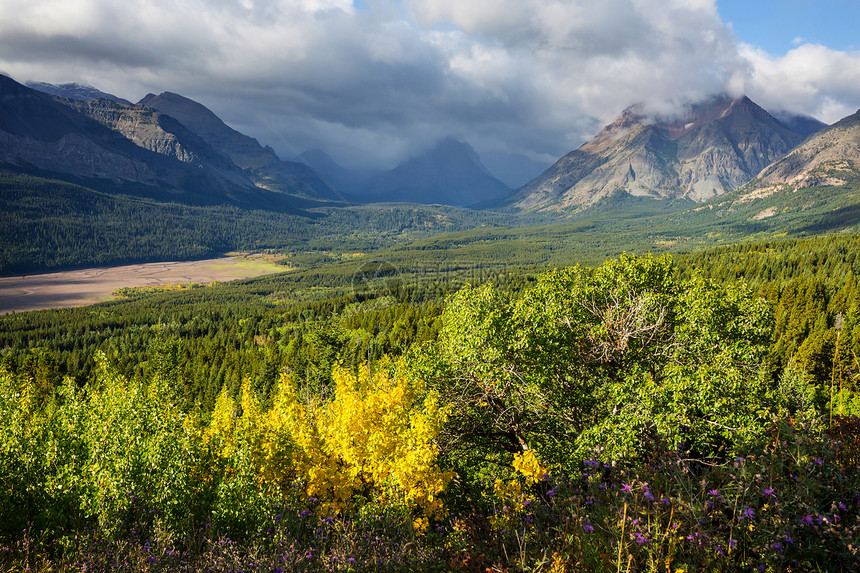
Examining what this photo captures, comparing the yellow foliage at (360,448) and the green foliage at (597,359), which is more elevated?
the green foliage at (597,359)

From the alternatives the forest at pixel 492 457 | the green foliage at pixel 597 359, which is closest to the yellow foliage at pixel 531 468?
the forest at pixel 492 457

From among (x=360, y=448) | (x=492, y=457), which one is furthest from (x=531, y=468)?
(x=492, y=457)

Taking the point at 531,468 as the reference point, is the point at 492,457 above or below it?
below

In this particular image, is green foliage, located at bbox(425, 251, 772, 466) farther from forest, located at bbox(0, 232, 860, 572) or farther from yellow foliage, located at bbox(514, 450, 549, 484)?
yellow foliage, located at bbox(514, 450, 549, 484)

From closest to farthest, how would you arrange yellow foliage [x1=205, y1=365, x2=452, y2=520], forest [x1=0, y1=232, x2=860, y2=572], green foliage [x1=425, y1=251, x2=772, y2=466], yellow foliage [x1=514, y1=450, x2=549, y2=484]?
forest [x1=0, y1=232, x2=860, y2=572] → yellow foliage [x1=514, y1=450, x2=549, y2=484] → yellow foliage [x1=205, y1=365, x2=452, y2=520] → green foliage [x1=425, y1=251, x2=772, y2=466]

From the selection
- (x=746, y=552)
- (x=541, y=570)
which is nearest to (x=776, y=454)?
(x=746, y=552)

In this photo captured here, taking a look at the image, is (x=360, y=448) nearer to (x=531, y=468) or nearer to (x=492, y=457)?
(x=492, y=457)

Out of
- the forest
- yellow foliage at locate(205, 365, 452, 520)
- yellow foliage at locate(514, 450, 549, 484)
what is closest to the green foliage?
the forest

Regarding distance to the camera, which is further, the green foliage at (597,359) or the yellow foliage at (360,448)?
the green foliage at (597,359)

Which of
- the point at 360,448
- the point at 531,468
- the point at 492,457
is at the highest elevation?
the point at 531,468

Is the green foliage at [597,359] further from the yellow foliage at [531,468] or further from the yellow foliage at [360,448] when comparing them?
the yellow foliage at [531,468]

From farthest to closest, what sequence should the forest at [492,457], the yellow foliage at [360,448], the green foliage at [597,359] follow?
the green foliage at [597,359]
the yellow foliage at [360,448]
the forest at [492,457]

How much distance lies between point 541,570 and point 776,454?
3.71 metres

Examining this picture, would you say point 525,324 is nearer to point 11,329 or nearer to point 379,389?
point 379,389
